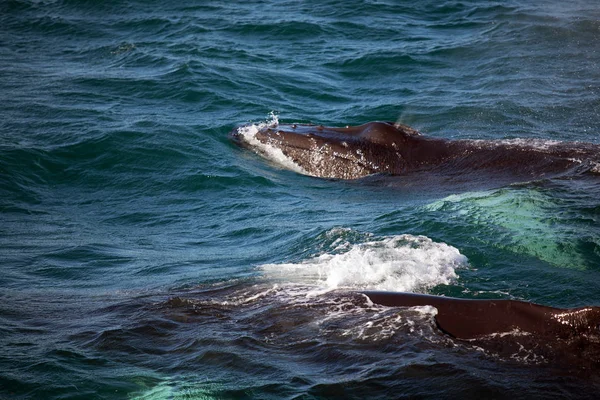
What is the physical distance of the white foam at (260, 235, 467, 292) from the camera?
34.4ft

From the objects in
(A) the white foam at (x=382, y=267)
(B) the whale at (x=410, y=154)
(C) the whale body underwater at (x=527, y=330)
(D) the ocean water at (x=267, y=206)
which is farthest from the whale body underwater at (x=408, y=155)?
(C) the whale body underwater at (x=527, y=330)

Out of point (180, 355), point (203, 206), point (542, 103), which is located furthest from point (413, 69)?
point (180, 355)

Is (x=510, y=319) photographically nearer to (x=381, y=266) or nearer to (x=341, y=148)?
(x=381, y=266)

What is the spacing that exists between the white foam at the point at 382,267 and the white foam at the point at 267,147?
16.9 ft

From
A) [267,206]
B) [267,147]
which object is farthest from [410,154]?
[267,147]

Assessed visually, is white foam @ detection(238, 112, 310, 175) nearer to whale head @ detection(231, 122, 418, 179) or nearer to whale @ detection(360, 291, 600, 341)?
whale head @ detection(231, 122, 418, 179)

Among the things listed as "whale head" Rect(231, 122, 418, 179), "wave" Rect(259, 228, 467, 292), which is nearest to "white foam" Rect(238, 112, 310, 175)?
"whale head" Rect(231, 122, 418, 179)

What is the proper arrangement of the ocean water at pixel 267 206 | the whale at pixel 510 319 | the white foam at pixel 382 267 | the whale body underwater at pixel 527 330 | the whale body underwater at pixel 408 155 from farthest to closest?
the whale body underwater at pixel 408 155, the white foam at pixel 382 267, the ocean water at pixel 267 206, the whale at pixel 510 319, the whale body underwater at pixel 527 330

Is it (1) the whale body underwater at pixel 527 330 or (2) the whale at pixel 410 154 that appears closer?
(1) the whale body underwater at pixel 527 330

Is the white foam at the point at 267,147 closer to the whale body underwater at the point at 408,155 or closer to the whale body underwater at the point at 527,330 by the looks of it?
the whale body underwater at the point at 408,155

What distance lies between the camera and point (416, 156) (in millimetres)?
16031

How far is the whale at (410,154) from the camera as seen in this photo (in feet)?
48.9

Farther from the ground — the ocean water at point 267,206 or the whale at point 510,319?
the whale at point 510,319

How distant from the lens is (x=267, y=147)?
18.0m
